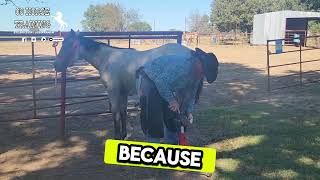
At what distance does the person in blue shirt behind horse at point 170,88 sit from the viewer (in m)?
3.69

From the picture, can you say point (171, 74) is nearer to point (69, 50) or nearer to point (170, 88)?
point (170, 88)

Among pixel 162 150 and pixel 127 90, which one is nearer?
pixel 162 150

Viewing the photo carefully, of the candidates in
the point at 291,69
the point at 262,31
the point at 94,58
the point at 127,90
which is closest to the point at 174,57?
the point at 127,90

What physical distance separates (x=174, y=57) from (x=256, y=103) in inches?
251

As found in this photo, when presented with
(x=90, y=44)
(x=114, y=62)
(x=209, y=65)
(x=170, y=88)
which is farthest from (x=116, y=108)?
(x=209, y=65)

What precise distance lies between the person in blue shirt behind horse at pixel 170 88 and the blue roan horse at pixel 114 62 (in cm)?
159

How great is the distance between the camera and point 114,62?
6.17m

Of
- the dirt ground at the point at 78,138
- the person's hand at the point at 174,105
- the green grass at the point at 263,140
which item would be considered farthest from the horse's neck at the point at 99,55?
the person's hand at the point at 174,105

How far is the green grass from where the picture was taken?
5.14m

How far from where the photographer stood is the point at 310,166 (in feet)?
17.1

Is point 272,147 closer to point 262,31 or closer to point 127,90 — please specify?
point 127,90

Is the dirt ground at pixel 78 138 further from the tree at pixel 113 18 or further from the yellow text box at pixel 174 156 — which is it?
the tree at pixel 113 18

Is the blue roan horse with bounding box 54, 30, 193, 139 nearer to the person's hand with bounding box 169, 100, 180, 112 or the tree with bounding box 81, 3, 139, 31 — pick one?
the person's hand with bounding box 169, 100, 180, 112

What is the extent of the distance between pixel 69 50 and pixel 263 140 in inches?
139
